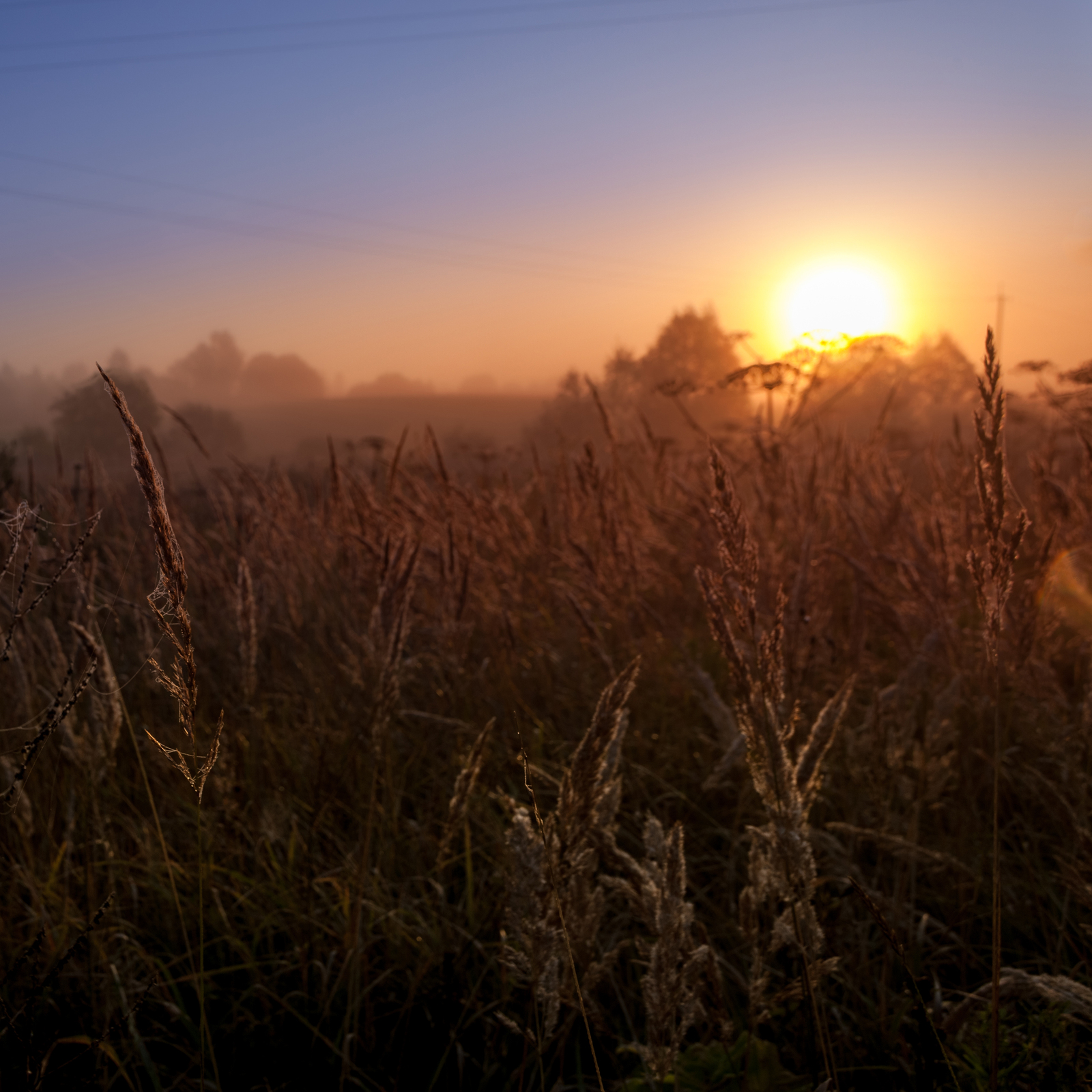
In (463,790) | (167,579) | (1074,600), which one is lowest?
(1074,600)

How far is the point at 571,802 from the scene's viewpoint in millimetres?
983

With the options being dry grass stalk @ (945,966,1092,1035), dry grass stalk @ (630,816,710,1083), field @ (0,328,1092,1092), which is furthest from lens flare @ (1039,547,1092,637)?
dry grass stalk @ (630,816,710,1083)

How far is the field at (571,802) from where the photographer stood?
100 cm

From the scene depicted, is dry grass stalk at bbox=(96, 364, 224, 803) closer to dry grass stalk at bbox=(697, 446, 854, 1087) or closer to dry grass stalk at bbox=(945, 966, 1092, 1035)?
dry grass stalk at bbox=(697, 446, 854, 1087)

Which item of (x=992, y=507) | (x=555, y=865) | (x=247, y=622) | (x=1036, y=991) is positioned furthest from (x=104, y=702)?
(x=1036, y=991)

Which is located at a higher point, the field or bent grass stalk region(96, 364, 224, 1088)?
bent grass stalk region(96, 364, 224, 1088)

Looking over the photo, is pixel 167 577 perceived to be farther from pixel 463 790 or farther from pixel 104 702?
pixel 104 702

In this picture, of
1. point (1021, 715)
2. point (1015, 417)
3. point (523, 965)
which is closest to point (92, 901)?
point (523, 965)

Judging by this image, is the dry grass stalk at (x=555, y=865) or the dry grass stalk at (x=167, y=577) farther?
the dry grass stalk at (x=555, y=865)

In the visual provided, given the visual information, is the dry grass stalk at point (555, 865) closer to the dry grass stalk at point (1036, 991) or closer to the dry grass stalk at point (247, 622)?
the dry grass stalk at point (1036, 991)

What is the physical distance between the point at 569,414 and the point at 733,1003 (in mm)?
39039

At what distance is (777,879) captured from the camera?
42.2 inches

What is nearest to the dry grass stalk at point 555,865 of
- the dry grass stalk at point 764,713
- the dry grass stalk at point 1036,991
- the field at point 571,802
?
the field at point 571,802

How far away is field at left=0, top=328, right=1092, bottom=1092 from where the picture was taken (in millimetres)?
1005
